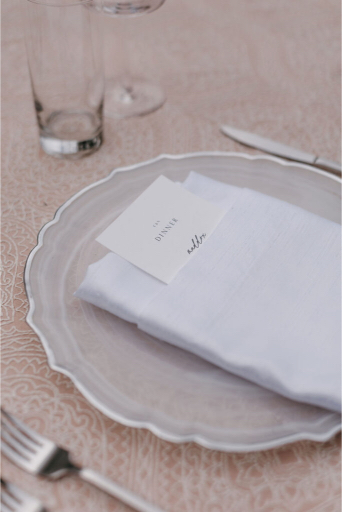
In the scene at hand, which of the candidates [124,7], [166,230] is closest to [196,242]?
[166,230]

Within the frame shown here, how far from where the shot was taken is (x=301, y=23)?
1.04m

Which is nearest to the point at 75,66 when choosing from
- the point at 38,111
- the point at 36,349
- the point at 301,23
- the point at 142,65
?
the point at 38,111

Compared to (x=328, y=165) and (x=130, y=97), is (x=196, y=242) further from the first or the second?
(x=130, y=97)

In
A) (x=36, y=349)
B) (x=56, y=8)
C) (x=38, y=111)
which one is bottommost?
(x=36, y=349)

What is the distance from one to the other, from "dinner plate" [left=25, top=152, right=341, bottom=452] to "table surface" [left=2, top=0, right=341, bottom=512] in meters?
0.04

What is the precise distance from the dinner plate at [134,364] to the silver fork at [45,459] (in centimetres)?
5

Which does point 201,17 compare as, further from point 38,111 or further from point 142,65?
point 38,111

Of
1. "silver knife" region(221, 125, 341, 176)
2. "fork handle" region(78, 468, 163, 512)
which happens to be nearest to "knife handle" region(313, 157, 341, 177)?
"silver knife" region(221, 125, 341, 176)

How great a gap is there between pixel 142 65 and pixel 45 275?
0.55 metres

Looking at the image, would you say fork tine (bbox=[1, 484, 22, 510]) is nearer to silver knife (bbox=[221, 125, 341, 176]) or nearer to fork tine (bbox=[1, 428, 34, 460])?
fork tine (bbox=[1, 428, 34, 460])

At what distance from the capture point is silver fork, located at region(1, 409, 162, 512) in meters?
0.41

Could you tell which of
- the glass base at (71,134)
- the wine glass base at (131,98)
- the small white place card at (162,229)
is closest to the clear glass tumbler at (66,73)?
the glass base at (71,134)

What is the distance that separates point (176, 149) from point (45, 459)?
0.49 meters

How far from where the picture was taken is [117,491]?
1.36ft
